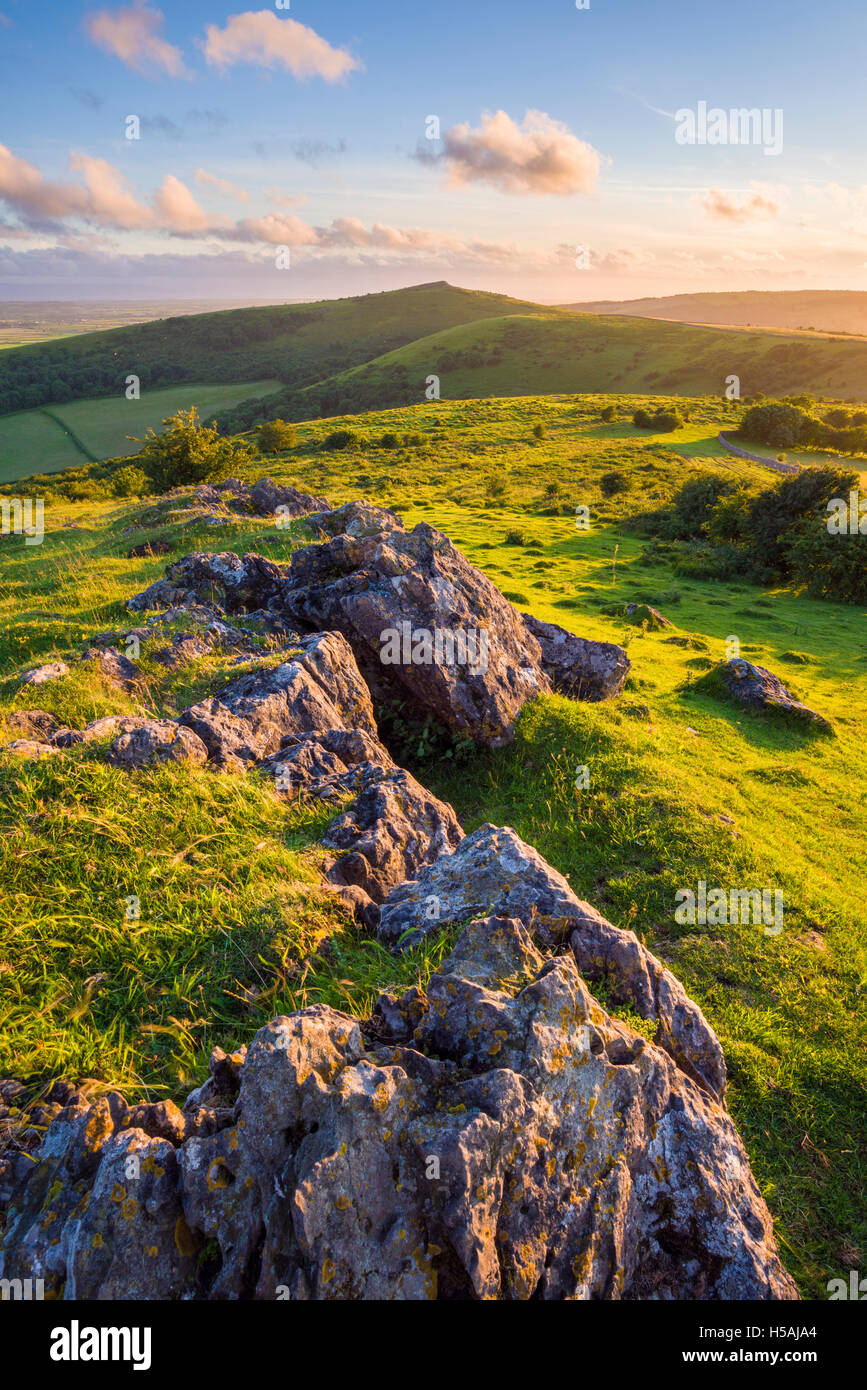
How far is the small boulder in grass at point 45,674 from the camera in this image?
35.8 feet

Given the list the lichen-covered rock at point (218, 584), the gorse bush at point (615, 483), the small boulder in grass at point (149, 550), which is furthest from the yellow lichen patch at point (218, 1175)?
the gorse bush at point (615, 483)

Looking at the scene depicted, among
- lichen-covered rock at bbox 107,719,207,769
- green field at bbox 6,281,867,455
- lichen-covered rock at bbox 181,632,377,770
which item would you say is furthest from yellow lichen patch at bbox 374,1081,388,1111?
green field at bbox 6,281,867,455

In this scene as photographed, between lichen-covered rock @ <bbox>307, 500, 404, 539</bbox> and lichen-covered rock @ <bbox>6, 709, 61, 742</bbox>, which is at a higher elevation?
lichen-covered rock @ <bbox>307, 500, 404, 539</bbox>

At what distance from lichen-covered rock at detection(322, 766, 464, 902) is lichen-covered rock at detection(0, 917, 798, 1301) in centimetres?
234

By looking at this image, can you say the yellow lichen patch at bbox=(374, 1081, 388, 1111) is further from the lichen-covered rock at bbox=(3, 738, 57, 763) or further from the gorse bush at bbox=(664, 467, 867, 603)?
the gorse bush at bbox=(664, 467, 867, 603)

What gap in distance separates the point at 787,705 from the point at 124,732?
17.6m

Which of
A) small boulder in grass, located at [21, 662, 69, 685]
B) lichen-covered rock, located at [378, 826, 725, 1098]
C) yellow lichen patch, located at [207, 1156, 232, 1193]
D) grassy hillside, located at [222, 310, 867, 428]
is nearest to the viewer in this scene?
yellow lichen patch, located at [207, 1156, 232, 1193]

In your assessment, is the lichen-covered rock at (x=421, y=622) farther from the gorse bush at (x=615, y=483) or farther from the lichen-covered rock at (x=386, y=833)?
the gorse bush at (x=615, y=483)

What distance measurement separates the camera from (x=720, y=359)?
510 feet

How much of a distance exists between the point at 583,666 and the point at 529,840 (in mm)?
7636

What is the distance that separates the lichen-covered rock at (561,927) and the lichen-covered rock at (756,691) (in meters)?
14.1

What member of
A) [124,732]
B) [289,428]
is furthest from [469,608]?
[289,428]

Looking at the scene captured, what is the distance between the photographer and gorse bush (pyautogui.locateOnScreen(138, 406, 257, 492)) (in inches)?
1871

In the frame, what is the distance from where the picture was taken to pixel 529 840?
38.6 ft
